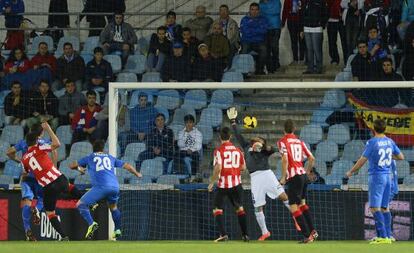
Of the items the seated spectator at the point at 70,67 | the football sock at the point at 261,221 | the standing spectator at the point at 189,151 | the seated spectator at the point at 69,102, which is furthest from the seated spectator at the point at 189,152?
the seated spectator at the point at 70,67

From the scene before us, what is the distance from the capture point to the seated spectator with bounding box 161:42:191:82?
26031 millimetres

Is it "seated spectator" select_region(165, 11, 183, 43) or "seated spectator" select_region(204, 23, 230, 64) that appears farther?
"seated spectator" select_region(165, 11, 183, 43)

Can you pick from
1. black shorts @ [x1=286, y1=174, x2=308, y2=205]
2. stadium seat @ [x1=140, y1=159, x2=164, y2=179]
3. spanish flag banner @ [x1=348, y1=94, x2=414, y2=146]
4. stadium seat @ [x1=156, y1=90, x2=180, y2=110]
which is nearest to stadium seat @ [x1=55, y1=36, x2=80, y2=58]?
stadium seat @ [x1=156, y1=90, x2=180, y2=110]

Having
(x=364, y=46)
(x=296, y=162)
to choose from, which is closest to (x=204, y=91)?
(x=364, y=46)

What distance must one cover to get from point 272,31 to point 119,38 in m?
3.27

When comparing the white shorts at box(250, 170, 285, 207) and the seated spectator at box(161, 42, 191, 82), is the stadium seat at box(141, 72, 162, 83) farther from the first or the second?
the white shorts at box(250, 170, 285, 207)

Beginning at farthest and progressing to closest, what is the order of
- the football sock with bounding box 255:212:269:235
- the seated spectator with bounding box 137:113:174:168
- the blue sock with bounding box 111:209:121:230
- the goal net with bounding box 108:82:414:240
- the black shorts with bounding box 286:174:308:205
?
the seated spectator with bounding box 137:113:174:168
the goal net with bounding box 108:82:414:240
the football sock with bounding box 255:212:269:235
the blue sock with bounding box 111:209:121:230
the black shorts with bounding box 286:174:308:205

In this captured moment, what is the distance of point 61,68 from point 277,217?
6201 millimetres

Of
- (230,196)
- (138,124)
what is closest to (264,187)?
(230,196)

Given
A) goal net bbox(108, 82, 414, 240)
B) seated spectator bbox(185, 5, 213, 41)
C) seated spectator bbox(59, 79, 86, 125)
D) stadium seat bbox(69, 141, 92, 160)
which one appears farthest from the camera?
seated spectator bbox(185, 5, 213, 41)

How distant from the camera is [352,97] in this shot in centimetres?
2439

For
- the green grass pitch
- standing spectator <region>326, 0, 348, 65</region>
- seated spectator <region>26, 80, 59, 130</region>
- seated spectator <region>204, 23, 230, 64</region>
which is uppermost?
standing spectator <region>326, 0, 348, 65</region>

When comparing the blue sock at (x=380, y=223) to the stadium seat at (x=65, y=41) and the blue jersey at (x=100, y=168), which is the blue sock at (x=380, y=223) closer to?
the blue jersey at (x=100, y=168)

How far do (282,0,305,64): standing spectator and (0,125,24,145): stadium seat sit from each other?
585cm
